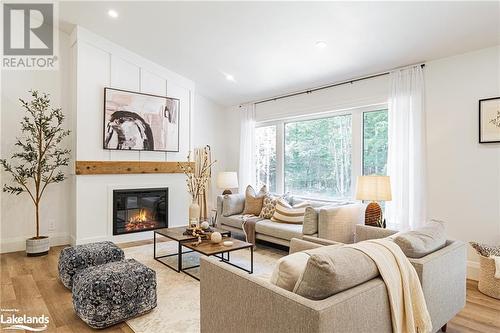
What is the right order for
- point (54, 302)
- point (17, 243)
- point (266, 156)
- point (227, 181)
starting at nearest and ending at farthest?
point (54, 302), point (17, 243), point (227, 181), point (266, 156)

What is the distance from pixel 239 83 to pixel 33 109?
10.5 feet

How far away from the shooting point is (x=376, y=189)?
343 cm

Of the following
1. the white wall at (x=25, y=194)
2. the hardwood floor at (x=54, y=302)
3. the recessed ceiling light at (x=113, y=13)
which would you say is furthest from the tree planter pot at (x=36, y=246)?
the recessed ceiling light at (x=113, y=13)

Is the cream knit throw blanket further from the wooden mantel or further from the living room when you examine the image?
the wooden mantel

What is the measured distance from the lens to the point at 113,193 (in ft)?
16.1

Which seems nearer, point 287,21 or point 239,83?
point 287,21

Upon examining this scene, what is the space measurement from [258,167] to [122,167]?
2.59m

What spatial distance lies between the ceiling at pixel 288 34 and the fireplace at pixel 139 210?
226 centimetres

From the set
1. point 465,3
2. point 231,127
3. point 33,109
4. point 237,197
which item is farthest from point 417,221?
point 33,109

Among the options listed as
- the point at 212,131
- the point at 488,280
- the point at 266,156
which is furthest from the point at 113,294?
the point at 212,131

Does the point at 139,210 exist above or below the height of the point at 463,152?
below

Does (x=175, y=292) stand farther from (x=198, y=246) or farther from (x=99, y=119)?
(x=99, y=119)

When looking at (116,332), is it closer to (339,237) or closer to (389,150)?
(339,237)

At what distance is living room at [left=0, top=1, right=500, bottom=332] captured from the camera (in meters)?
1.82
